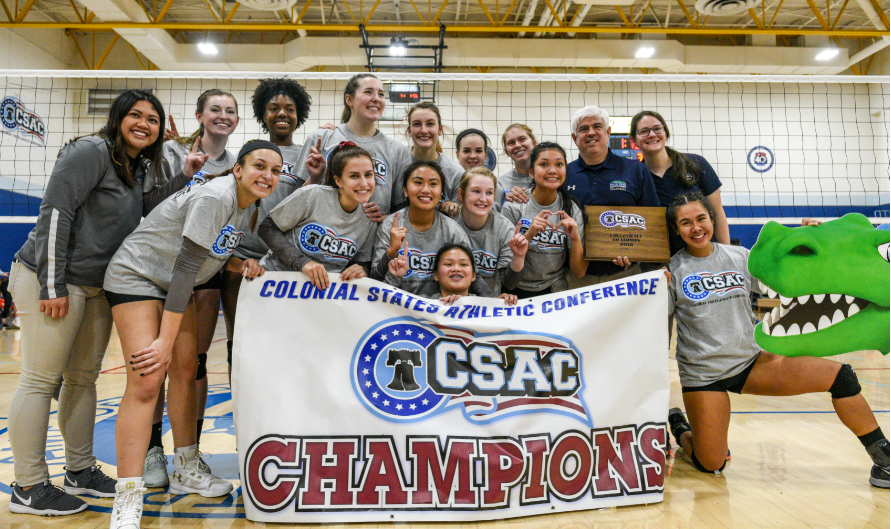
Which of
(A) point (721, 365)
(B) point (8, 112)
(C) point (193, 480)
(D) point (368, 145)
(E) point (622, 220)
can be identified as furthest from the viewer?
(B) point (8, 112)

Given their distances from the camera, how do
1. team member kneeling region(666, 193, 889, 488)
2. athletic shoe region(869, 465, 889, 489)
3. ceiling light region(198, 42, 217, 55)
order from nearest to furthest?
athletic shoe region(869, 465, 889, 489) → team member kneeling region(666, 193, 889, 488) → ceiling light region(198, 42, 217, 55)

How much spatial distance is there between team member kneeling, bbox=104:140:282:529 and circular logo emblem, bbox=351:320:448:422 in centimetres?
59

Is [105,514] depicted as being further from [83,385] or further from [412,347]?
[412,347]

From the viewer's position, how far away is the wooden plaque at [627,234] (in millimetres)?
2869

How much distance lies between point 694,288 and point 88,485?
117 inches

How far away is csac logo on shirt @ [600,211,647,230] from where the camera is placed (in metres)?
2.90

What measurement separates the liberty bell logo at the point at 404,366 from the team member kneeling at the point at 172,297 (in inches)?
27.0

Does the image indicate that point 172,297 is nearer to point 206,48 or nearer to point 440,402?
point 440,402

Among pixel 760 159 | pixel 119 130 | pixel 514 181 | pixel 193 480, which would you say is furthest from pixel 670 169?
pixel 760 159

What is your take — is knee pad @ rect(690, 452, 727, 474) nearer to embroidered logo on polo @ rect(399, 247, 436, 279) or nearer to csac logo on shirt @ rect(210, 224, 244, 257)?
embroidered logo on polo @ rect(399, 247, 436, 279)

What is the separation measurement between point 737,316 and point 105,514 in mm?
2986

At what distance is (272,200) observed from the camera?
3.04 meters

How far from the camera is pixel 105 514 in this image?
7.80ft

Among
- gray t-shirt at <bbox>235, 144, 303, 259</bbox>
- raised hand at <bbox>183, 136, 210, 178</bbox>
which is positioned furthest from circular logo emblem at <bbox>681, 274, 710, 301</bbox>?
raised hand at <bbox>183, 136, 210, 178</bbox>
